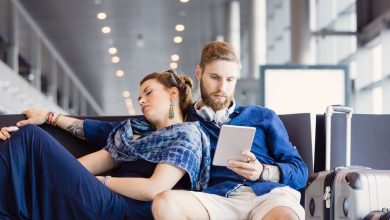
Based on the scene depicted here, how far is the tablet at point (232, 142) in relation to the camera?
3426 mm

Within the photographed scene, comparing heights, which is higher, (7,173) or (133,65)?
(133,65)

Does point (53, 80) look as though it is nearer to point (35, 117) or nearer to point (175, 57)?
point (175, 57)

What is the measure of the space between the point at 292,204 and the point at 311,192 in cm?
39

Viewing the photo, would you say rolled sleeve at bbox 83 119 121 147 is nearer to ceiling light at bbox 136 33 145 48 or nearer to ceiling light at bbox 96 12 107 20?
ceiling light at bbox 96 12 107 20

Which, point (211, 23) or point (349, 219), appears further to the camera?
point (211, 23)

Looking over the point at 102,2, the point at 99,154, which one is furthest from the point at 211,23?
the point at 99,154

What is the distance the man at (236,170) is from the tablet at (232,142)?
4 centimetres

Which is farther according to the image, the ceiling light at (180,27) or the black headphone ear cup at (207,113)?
the ceiling light at (180,27)

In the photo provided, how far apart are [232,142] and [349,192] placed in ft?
1.85

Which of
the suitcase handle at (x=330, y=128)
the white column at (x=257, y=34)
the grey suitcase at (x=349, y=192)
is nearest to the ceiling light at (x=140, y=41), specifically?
the white column at (x=257, y=34)

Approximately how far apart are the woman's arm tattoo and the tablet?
98 centimetres

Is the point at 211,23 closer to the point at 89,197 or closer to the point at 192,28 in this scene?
the point at 192,28

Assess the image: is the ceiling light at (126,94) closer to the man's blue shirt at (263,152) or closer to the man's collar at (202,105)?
the man's collar at (202,105)

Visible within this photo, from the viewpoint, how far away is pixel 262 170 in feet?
12.0
